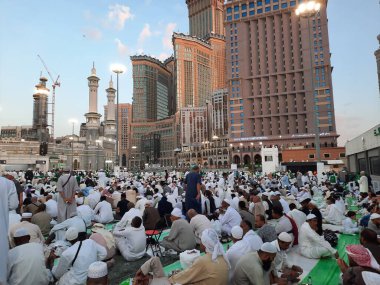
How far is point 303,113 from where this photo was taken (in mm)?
70188

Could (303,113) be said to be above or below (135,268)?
above

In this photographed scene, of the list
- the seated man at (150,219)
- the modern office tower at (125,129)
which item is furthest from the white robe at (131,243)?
the modern office tower at (125,129)

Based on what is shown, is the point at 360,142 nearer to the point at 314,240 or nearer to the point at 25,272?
the point at 314,240

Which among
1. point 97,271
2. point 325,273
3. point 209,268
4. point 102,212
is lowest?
point 325,273

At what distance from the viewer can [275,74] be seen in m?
74.2

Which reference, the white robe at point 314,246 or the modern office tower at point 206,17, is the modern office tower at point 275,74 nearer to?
the modern office tower at point 206,17

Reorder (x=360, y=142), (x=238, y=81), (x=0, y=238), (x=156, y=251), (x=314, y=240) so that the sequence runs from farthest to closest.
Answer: (x=238, y=81)
(x=360, y=142)
(x=156, y=251)
(x=314, y=240)
(x=0, y=238)

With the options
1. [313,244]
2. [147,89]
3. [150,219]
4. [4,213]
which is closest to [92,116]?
[147,89]

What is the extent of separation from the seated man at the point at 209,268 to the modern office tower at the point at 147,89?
128605mm

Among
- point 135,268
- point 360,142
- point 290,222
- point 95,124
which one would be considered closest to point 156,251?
point 135,268

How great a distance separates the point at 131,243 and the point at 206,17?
15490cm

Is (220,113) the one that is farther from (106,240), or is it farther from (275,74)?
(106,240)

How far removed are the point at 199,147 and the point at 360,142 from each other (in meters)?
72.5

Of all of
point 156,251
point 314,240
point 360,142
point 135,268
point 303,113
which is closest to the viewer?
point 135,268
